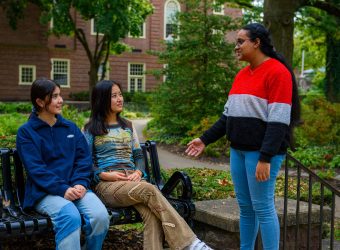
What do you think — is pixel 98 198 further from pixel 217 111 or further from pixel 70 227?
pixel 217 111

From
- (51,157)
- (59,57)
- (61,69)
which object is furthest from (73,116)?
(61,69)

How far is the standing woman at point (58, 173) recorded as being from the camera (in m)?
3.91

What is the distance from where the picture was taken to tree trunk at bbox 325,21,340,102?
2789 cm

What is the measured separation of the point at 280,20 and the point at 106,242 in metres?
8.61

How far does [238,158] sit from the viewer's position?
4.12 m

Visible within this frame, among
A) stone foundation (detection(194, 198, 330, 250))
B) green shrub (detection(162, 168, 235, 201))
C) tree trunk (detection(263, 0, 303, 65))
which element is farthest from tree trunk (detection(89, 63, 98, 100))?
stone foundation (detection(194, 198, 330, 250))

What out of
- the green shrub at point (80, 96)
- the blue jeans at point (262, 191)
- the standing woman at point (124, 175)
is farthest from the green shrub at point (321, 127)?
the green shrub at point (80, 96)

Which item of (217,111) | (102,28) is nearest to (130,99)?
(102,28)

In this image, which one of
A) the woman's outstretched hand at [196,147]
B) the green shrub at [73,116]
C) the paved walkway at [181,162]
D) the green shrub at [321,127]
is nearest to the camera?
the woman's outstretched hand at [196,147]

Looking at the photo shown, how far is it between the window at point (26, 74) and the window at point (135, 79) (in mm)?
7797

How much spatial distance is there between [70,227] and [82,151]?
2.54 feet

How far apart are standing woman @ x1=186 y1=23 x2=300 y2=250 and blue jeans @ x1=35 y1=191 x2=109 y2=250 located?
43.5 inches

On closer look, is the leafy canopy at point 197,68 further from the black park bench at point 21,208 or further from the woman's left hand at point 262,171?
the woman's left hand at point 262,171

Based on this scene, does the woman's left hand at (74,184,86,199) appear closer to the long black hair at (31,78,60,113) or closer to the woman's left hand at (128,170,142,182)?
the woman's left hand at (128,170,142,182)
